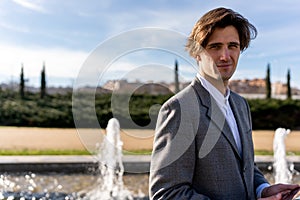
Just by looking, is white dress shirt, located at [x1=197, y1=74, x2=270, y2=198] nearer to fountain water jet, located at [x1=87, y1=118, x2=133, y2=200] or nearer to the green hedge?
fountain water jet, located at [x1=87, y1=118, x2=133, y2=200]

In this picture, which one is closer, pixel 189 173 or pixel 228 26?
pixel 189 173

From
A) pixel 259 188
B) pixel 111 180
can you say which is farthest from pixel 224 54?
pixel 111 180

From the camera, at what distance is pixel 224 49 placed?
1.39 metres

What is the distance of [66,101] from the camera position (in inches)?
663

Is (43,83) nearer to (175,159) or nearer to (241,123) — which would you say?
(241,123)

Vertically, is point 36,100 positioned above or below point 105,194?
above

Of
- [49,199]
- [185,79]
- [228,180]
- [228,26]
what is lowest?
[49,199]

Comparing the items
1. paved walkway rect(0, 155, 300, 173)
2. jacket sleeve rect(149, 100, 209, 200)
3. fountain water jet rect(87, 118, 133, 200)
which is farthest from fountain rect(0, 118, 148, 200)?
jacket sleeve rect(149, 100, 209, 200)

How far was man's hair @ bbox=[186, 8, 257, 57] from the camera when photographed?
1380mm

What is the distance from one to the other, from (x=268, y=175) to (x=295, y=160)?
2.75 ft

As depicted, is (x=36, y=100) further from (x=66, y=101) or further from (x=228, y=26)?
(x=228, y=26)

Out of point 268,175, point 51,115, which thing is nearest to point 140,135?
point 268,175

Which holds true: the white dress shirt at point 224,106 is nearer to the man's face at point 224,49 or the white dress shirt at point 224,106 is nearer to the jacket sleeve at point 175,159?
the man's face at point 224,49

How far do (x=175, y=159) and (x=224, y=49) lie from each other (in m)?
0.40
